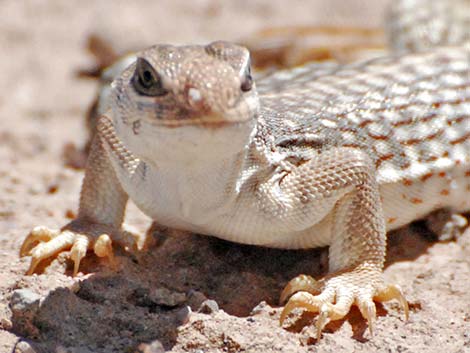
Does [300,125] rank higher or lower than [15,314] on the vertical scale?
higher

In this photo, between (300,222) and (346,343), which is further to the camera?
(300,222)

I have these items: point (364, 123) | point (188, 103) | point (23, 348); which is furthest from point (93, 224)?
point (364, 123)

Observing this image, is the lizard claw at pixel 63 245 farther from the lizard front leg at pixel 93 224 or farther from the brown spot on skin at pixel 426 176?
the brown spot on skin at pixel 426 176

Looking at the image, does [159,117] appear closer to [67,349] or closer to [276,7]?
[67,349]

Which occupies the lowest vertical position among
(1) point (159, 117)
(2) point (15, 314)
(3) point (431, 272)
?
(3) point (431, 272)

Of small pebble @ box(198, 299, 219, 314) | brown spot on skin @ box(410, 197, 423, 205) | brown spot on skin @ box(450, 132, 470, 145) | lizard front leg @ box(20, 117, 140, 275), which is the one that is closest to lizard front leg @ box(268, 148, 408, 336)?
small pebble @ box(198, 299, 219, 314)

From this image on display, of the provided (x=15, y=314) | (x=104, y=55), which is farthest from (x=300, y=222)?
(x=104, y=55)

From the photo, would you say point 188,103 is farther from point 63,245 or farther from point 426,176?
point 426,176

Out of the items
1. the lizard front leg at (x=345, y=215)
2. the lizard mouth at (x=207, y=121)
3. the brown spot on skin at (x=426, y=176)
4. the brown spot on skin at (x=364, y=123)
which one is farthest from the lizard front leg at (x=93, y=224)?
the brown spot on skin at (x=426, y=176)
